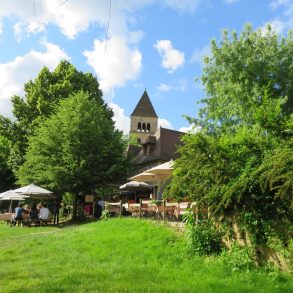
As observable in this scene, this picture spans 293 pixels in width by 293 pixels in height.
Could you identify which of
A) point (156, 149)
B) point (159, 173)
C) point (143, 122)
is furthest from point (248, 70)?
point (143, 122)

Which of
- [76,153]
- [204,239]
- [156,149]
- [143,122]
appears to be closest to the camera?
[204,239]

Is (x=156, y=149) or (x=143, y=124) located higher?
(x=143, y=124)

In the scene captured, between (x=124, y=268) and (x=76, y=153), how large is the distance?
19.2 meters

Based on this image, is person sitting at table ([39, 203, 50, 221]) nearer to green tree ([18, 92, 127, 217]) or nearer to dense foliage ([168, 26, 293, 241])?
green tree ([18, 92, 127, 217])

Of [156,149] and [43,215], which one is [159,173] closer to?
[43,215]

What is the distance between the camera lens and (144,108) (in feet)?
208

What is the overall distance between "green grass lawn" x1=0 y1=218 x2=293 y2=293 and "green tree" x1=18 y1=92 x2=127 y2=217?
1345 cm

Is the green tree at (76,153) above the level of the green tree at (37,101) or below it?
below

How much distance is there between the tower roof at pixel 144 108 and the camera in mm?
62312

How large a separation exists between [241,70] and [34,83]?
69.3 ft

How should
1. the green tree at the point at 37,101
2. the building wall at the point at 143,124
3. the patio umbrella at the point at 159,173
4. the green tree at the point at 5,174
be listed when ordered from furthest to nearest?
the building wall at the point at 143,124, the green tree at the point at 5,174, the green tree at the point at 37,101, the patio umbrella at the point at 159,173

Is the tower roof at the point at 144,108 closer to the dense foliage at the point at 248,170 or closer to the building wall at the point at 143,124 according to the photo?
the building wall at the point at 143,124

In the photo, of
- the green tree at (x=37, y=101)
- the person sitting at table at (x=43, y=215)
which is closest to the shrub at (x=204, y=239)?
the person sitting at table at (x=43, y=215)

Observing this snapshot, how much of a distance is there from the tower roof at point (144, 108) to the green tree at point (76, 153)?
3201cm
